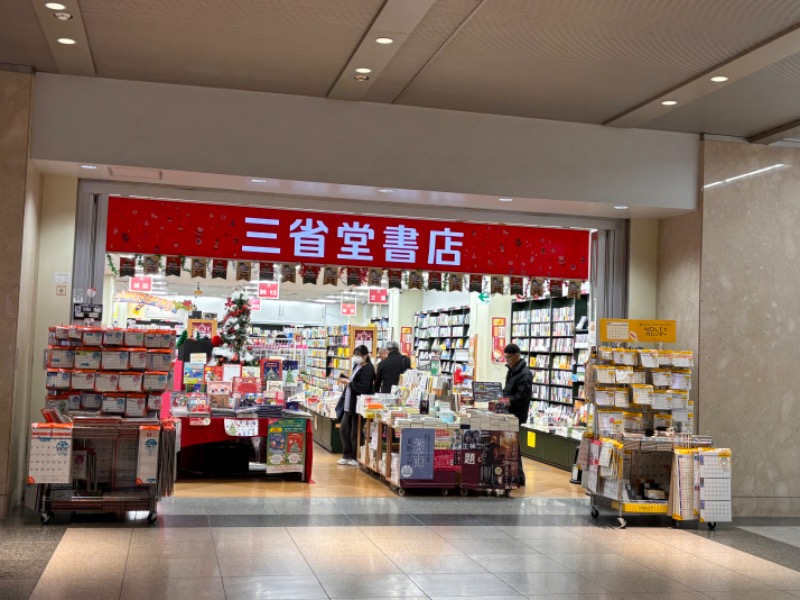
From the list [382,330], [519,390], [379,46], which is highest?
[379,46]

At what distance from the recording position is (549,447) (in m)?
11.4

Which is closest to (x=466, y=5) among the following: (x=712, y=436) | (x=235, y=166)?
(x=235, y=166)

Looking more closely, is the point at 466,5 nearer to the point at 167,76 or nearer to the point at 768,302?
the point at 167,76

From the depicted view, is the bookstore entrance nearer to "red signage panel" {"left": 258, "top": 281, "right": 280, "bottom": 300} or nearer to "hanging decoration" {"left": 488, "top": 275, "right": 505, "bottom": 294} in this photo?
"hanging decoration" {"left": 488, "top": 275, "right": 505, "bottom": 294}

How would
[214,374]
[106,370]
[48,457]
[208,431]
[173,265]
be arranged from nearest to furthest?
1. [48,457]
2. [106,370]
3. [173,265]
4. [208,431]
5. [214,374]

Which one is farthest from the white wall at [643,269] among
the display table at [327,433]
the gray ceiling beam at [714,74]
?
the display table at [327,433]

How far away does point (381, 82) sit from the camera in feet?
24.4

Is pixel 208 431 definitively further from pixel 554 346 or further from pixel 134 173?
pixel 554 346

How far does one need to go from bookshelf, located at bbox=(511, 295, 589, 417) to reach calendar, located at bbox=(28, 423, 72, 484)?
768cm

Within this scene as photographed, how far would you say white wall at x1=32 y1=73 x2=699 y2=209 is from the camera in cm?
748

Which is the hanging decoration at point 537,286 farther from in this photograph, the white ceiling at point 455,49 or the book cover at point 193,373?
the book cover at point 193,373

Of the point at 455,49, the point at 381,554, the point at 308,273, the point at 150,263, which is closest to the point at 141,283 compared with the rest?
the point at 150,263

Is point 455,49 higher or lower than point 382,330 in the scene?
higher

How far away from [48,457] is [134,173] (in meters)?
2.61
